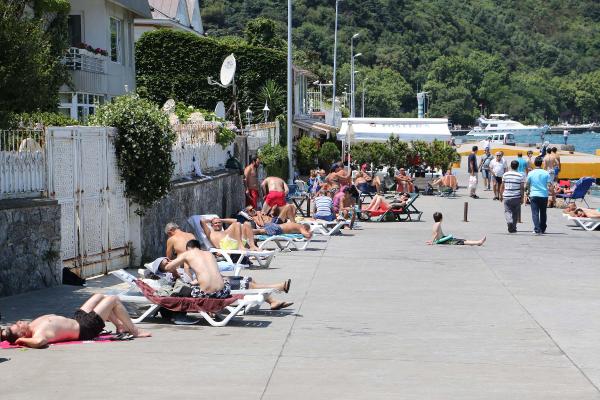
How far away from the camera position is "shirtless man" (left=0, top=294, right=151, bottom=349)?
975 centimetres

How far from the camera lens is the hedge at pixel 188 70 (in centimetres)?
4600

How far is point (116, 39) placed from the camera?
35562 mm

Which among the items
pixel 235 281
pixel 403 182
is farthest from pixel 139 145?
pixel 403 182

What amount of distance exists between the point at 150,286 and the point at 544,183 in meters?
13.7

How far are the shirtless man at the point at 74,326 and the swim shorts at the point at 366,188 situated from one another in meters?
22.0

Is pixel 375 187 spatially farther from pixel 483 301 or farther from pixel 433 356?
A: pixel 433 356

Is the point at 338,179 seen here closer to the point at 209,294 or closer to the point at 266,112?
the point at 266,112

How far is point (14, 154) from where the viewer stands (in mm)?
13312

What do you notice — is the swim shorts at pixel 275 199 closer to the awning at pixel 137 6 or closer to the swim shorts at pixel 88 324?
the awning at pixel 137 6

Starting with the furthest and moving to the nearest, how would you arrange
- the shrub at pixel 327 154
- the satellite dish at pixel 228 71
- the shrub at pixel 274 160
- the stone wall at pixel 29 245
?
the shrub at pixel 327 154
the satellite dish at pixel 228 71
the shrub at pixel 274 160
the stone wall at pixel 29 245

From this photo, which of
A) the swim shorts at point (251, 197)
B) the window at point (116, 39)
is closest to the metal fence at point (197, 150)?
the swim shorts at point (251, 197)

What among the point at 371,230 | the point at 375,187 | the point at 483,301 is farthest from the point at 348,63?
the point at 483,301

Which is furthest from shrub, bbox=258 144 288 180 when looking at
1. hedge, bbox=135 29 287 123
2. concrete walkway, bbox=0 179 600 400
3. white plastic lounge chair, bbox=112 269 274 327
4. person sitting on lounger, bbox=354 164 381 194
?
white plastic lounge chair, bbox=112 269 274 327

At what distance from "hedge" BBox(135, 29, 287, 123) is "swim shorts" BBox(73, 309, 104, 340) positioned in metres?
36.1
